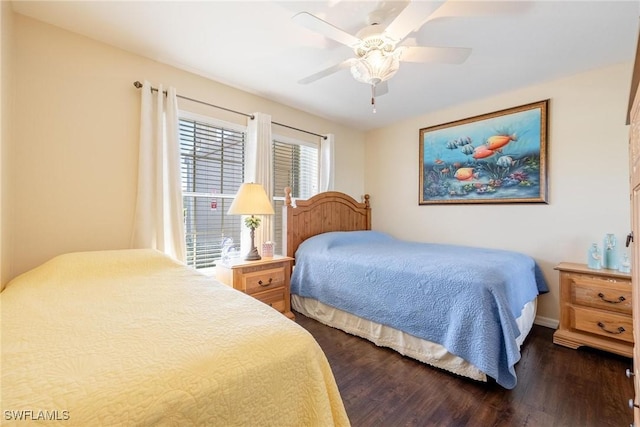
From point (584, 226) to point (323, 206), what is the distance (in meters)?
2.67

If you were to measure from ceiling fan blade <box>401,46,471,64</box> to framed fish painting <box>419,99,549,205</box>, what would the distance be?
1.68 metres

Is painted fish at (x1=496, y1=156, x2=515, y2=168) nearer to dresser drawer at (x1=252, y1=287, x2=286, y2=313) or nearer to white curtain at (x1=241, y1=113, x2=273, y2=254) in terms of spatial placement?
white curtain at (x1=241, y1=113, x2=273, y2=254)

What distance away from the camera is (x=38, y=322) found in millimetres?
938

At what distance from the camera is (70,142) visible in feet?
6.41

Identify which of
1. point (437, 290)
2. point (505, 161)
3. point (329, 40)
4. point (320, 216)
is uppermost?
point (329, 40)

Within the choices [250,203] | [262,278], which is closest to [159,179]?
[250,203]

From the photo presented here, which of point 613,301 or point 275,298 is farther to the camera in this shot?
point 275,298

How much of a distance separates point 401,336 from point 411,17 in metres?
2.14

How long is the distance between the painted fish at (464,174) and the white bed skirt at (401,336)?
4.90 feet

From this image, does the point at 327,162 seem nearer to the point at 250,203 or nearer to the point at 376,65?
the point at 250,203

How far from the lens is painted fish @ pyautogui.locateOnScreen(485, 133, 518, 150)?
2.93 meters

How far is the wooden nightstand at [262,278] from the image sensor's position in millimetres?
2334

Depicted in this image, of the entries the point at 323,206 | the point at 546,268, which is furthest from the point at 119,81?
the point at 546,268

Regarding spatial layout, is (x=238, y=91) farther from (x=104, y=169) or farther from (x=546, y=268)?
(x=546, y=268)
